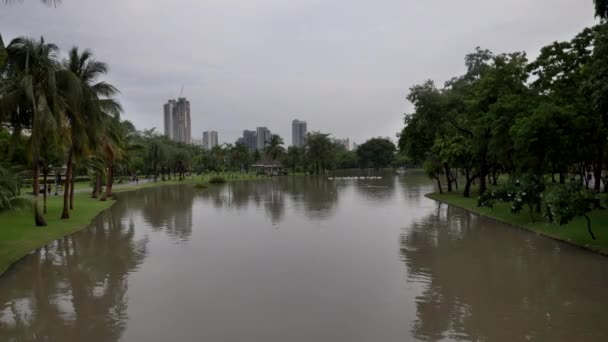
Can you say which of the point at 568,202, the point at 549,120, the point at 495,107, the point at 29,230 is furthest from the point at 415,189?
the point at 29,230

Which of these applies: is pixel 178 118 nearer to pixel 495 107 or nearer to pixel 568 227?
pixel 495 107

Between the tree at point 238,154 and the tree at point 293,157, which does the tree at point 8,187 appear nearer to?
the tree at point 238,154

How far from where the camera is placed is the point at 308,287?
1062 centimetres

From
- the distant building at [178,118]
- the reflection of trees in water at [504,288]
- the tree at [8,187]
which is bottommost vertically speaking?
the reflection of trees in water at [504,288]

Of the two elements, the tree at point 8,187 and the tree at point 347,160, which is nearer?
the tree at point 8,187

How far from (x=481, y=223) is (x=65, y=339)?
18.8m

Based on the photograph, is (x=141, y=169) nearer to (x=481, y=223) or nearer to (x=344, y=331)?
(x=481, y=223)

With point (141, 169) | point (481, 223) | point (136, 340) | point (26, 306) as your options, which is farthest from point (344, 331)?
point (141, 169)

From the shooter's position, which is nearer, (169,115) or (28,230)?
(28,230)

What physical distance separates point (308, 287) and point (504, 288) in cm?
484

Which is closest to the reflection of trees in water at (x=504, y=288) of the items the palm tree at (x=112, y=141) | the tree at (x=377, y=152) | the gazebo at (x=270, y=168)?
the palm tree at (x=112, y=141)

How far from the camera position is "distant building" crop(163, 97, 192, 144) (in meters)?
172

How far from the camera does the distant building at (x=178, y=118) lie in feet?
566

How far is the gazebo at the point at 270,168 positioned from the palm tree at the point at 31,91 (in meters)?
77.1
